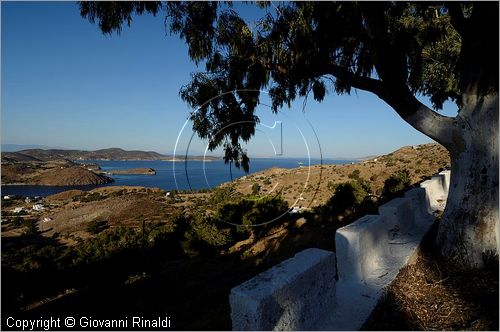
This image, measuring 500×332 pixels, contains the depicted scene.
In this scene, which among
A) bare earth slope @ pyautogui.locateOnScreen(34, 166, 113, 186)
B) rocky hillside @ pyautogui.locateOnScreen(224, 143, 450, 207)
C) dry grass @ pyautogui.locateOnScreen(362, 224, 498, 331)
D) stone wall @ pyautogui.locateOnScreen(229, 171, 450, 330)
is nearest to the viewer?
stone wall @ pyautogui.locateOnScreen(229, 171, 450, 330)

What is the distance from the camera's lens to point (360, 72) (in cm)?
600

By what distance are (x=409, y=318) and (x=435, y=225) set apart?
12.1 feet

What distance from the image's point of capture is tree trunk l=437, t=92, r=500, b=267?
4.35 meters

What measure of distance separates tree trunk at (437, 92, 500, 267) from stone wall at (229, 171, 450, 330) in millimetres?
771

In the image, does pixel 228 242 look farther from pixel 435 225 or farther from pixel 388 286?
pixel 388 286

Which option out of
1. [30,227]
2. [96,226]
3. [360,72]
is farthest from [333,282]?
[30,227]

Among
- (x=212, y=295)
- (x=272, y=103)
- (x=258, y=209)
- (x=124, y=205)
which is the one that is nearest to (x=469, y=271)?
(x=272, y=103)

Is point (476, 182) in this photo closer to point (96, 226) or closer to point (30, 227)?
point (96, 226)

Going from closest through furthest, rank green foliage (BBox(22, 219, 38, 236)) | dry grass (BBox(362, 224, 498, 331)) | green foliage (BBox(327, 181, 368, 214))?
dry grass (BBox(362, 224, 498, 331))
green foliage (BBox(327, 181, 368, 214))
green foliage (BBox(22, 219, 38, 236))

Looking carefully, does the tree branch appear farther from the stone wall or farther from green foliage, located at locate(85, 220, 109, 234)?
green foliage, located at locate(85, 220, 109, 234)

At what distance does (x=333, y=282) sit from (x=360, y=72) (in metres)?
4.17

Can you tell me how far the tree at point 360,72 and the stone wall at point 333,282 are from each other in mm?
801

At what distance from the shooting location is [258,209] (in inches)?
780

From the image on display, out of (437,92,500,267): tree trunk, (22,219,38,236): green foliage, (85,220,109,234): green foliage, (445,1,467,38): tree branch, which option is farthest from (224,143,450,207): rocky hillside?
(445,1,467,38): tree branch
